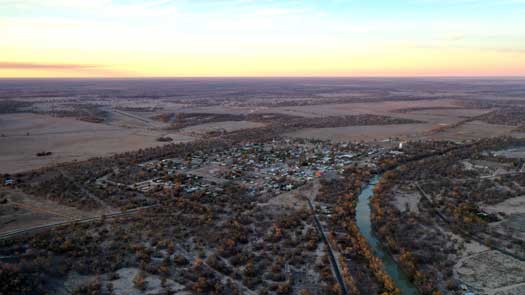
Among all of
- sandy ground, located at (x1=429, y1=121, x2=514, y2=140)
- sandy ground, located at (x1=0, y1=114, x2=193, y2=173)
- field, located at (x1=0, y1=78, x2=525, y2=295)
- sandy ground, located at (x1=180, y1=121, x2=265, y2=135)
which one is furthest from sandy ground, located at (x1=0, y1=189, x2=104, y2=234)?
sandy ground, located at (x1=429, y1=121, x2=514, y2=140)

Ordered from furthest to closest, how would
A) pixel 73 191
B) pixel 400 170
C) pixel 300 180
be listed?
→ 1. pixel 400 170
2. pixel 300 180
3. pixel 73 191

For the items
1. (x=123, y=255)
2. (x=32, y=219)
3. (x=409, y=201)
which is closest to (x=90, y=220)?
(x=32, y=219)

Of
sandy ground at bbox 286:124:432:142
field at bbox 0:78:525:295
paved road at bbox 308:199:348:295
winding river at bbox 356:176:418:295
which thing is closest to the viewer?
paved road at bbox 308:199:348:295

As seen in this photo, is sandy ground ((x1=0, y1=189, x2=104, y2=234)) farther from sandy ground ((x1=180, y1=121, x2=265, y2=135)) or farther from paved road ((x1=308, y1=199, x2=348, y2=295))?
sandy ground ((x1=180, y1=121, x2=265, y2=135))

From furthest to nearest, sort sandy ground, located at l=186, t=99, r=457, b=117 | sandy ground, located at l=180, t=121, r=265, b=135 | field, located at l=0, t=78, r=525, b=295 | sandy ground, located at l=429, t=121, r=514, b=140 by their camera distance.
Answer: sandy ground, located at l=186, t=99, r=457, b=117 → sandy ground, located at l=180, t=121, r=265, b=135 → sandy ground, located at l=429, t=121, r=514, b=140 → field, located at l=0, t=78, r=525, b=295

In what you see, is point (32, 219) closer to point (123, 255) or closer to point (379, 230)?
point (123, 255)
